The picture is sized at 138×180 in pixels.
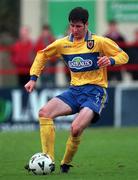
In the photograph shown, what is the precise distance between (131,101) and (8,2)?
15.2 meters

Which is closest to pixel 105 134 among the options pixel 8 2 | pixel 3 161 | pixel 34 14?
pixel 3 161

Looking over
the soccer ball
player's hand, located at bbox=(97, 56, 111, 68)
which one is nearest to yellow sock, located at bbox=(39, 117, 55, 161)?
the soccer ball

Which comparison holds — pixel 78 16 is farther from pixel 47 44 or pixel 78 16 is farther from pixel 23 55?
pixel 23 55

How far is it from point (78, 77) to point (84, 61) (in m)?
0.24

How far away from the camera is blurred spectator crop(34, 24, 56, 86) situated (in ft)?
73.6

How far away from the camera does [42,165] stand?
39.4 feet

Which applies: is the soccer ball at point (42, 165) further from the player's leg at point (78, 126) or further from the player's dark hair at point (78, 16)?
the player's dark hair at point (78, 16)

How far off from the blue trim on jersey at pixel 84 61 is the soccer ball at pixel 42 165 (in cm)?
127

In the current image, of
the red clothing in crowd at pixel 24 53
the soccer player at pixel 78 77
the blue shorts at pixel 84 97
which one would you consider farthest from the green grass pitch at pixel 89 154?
the red clothing in crowd at pixel 24 53

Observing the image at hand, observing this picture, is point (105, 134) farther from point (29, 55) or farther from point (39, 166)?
point (39, 166)

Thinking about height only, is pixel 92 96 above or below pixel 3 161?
above

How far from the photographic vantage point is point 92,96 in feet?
40.9

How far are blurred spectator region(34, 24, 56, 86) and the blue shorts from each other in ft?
32.3

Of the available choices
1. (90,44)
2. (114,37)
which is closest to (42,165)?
(90,44)
